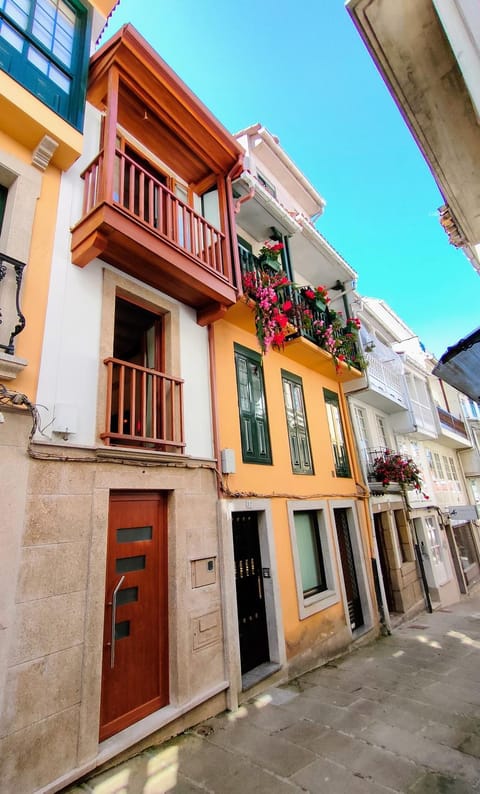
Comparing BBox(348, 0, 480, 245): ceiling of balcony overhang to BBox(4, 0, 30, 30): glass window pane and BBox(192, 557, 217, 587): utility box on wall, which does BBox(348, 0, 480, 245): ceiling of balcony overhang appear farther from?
BBox(4, 0, 30, 30): glass window pane

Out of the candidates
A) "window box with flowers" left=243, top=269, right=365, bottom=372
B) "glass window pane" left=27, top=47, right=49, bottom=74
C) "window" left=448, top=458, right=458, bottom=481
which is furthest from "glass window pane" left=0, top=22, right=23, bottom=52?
"window" left=448, top=458, right=458, bottom=481

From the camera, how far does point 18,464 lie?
3.55 metres

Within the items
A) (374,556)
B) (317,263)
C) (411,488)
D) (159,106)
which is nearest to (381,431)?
(411,488)

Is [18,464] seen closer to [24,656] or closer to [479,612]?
[24,656]

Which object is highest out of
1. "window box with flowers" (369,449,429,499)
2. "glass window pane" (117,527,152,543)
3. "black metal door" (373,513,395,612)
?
"window box with flowers" (369,449,429,499)

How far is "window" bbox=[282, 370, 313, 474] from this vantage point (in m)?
7.68

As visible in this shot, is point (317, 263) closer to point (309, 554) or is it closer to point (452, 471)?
point (309, 554)

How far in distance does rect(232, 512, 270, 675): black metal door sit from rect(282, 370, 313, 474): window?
5.80 feet

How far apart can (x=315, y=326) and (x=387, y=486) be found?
5.08 m

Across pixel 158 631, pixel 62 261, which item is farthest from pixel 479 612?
pixel 62 261

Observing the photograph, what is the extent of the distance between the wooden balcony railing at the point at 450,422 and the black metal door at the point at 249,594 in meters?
12.8

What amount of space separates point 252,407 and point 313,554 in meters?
3.46

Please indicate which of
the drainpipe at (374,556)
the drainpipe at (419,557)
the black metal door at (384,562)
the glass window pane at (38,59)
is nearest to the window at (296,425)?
the drainpipe at (374,556)

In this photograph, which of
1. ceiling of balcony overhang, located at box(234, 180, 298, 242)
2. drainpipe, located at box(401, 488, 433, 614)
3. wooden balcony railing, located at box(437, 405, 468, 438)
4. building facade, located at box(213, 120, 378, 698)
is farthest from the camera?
wooden balcony railing, located at box(437, 405, 468, 438)
